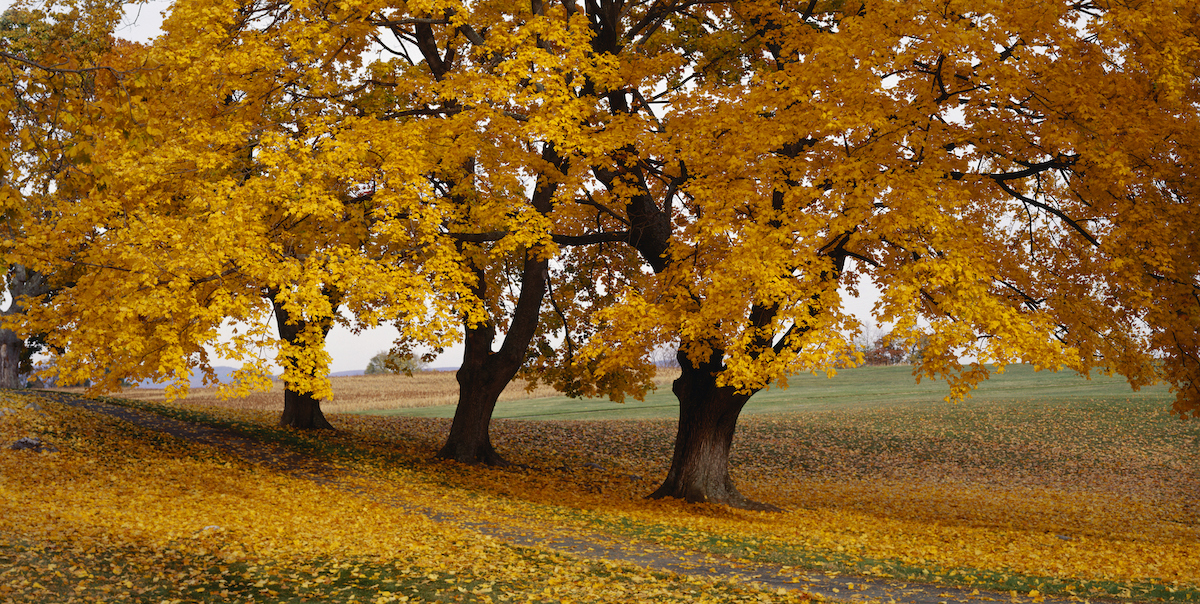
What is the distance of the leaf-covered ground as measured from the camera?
872 centimetres

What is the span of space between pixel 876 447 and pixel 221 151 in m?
23.8

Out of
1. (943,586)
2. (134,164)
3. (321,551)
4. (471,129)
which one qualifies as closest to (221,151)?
(134,164)

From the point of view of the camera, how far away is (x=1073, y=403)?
3388 cm

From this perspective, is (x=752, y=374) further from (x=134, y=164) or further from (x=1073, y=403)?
(x=1073, y=403)

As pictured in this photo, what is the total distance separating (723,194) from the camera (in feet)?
43.8

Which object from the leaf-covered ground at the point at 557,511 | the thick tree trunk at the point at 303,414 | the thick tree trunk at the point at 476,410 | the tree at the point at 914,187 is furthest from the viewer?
the thick tree trunk at the point at 303,414

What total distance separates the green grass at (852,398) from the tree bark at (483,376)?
571 inches

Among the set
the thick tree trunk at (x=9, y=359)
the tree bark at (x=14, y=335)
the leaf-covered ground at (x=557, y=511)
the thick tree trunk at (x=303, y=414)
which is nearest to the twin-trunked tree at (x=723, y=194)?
the leaf-covered ground at (x=557, y=511)

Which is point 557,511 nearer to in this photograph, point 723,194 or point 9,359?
point 723,194

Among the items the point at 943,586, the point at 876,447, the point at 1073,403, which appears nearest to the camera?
the point at 943,586

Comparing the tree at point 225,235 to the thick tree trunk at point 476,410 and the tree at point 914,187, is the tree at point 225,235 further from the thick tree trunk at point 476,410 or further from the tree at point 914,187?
the thick tree trunk at point 476,410

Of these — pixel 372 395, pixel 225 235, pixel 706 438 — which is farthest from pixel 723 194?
pixel 372 395

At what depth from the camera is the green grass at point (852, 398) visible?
37.1 meters

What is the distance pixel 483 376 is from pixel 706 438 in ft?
22.8
